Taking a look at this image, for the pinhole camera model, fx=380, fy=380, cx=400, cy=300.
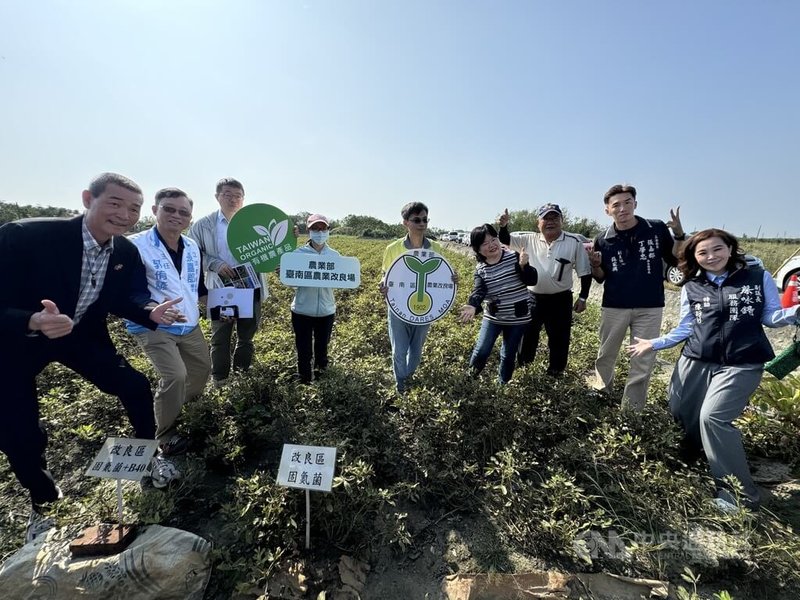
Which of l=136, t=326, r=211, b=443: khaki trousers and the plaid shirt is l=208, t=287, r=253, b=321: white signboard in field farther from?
the plaid shirt

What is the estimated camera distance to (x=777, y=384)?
3.65 m

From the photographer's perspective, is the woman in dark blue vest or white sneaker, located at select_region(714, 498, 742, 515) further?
the woman in dark blue vest

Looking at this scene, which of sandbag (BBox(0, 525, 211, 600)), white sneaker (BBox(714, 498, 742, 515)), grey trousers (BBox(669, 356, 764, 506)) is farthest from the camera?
grey trousers (BBox(669, 356, 764, 506))

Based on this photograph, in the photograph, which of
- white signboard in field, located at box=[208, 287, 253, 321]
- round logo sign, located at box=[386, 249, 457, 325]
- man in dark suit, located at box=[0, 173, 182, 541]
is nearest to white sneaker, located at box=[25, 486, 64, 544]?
man in dark suit, located at box=[0, 173, 182, 541]

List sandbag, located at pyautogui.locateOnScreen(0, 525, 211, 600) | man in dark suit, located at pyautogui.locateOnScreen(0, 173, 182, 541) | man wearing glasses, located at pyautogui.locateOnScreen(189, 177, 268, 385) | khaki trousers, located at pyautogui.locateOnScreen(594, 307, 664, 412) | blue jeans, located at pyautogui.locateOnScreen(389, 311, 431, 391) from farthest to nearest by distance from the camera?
blue jeans, located at pyautogui.locateOnScreen(389, 311, 431, 391) → man wearing glasses, located at pyautogui.locateOnScreen(189, 177, 268, 385) → khaki trousers, located at pyautogui.locateOnScreen(594, 307, 664, 412) → man in dark suit, located at pyautogui.locateOnScreen(0, 173, 182, 541) → sandbag, located at pyautogui.locateOnScreen(0, 525, 211, 600)

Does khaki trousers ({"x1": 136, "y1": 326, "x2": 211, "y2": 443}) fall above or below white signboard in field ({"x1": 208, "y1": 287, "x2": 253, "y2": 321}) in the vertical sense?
below

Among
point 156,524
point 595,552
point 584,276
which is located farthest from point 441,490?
point 584,276

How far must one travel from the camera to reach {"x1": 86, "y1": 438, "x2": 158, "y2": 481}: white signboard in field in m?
2.34

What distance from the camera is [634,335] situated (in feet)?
12.0

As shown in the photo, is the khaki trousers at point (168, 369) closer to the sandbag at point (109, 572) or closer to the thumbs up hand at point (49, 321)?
the thumbs up hand at point (49, 321)

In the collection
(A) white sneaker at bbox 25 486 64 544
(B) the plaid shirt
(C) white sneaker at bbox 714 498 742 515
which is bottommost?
(A) white sneaker at bbox 25 486 64 544

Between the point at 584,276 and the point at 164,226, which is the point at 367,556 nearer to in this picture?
the point at 164,226

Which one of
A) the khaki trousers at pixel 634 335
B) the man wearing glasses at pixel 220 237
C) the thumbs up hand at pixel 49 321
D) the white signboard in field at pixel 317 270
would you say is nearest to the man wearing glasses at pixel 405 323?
the white signboard in field at pixel 317 270

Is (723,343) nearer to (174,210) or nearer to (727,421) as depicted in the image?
(727,421)
